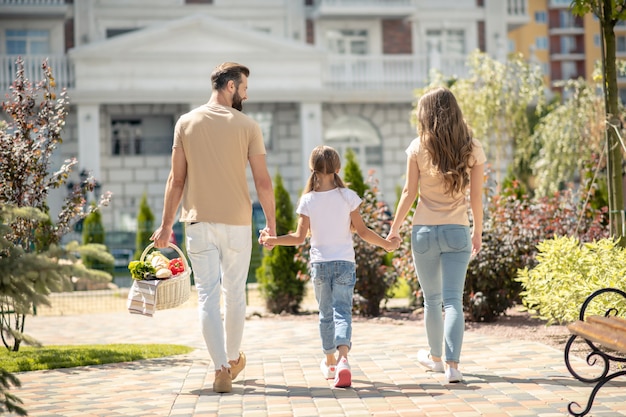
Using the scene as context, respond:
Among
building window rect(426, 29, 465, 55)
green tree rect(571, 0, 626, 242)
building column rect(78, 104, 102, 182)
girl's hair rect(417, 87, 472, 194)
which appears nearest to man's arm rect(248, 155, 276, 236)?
girl's hair rect(417, 87, 472, 194)

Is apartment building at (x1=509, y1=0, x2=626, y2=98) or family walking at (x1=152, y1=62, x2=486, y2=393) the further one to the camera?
apartment building at (x1=509, y1=0, x2=626, y2=98)

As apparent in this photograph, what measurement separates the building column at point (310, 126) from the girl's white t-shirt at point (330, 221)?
24.9 meters

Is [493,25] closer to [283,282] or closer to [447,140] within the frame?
[283,282]

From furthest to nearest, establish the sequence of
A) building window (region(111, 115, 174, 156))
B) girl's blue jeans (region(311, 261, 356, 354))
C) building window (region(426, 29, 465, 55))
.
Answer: building window (region(426, 29, 465, 55))
building window (region(111, 115, 174, 156))
girl's blue jeans (region(311, 261, 356, 354))

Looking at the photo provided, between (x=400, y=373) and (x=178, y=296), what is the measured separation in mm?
1656

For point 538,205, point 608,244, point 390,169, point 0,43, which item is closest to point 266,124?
point 390,169

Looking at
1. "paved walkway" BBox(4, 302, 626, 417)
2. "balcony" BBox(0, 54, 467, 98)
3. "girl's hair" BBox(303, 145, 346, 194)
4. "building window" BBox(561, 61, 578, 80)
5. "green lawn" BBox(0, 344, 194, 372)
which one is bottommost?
"green lawn" BBox(0, 344, 194, 372)

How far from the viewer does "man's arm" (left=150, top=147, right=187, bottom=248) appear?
6363 millimetres

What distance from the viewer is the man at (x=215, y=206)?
633 cm

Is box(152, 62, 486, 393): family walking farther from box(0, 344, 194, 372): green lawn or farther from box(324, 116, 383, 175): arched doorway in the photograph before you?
box(324, 116, 383, 175): arched doorway

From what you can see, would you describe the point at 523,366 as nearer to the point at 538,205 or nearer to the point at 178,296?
the point at 178,296

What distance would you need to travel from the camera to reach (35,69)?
30.3 m

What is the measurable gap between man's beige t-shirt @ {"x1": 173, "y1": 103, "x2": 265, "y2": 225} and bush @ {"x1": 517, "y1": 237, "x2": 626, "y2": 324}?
123 inches

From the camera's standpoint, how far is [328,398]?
6082 millimetres
